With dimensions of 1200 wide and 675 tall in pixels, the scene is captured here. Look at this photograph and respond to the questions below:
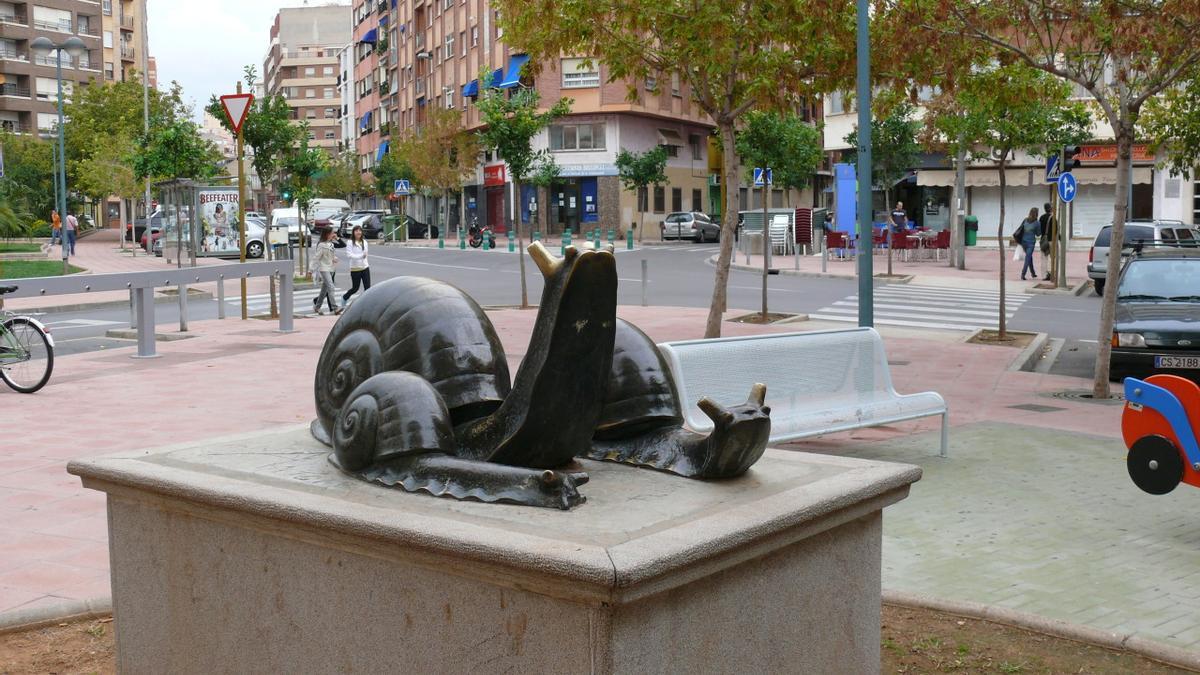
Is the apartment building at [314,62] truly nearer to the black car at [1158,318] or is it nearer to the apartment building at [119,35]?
the apartment building at [119,35]

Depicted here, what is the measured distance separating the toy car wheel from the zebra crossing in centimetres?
1328

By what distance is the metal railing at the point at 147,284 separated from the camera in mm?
12695

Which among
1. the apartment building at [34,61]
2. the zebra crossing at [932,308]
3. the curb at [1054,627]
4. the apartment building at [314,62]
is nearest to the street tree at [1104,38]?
the curb at [1054,627]

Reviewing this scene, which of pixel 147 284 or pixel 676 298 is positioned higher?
pixel 147 284

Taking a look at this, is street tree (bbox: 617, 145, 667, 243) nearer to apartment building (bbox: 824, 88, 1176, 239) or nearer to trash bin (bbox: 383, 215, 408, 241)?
apartment building (bbox: 824, 88, 1176, 239)

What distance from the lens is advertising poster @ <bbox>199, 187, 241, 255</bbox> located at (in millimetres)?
33719

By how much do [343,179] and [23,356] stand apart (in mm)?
77876

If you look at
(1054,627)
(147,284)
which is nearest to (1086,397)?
(1054,627)

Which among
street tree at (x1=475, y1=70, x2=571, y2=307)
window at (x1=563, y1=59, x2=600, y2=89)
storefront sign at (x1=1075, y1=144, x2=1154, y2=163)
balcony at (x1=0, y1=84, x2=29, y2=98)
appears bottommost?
street tree at (x1=475, y1=70, x2=571, y2=307)

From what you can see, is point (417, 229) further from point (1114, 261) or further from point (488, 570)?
point (488, 570)

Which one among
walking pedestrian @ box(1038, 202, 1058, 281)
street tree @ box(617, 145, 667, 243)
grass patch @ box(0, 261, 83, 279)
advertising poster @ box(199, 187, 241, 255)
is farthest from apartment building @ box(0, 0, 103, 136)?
walking pedestrian @ box(1038, 202, 1058, 281)

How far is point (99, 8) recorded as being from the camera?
92.7m

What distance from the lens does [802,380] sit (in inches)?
315

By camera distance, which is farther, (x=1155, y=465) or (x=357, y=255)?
(x=357, y=255)
